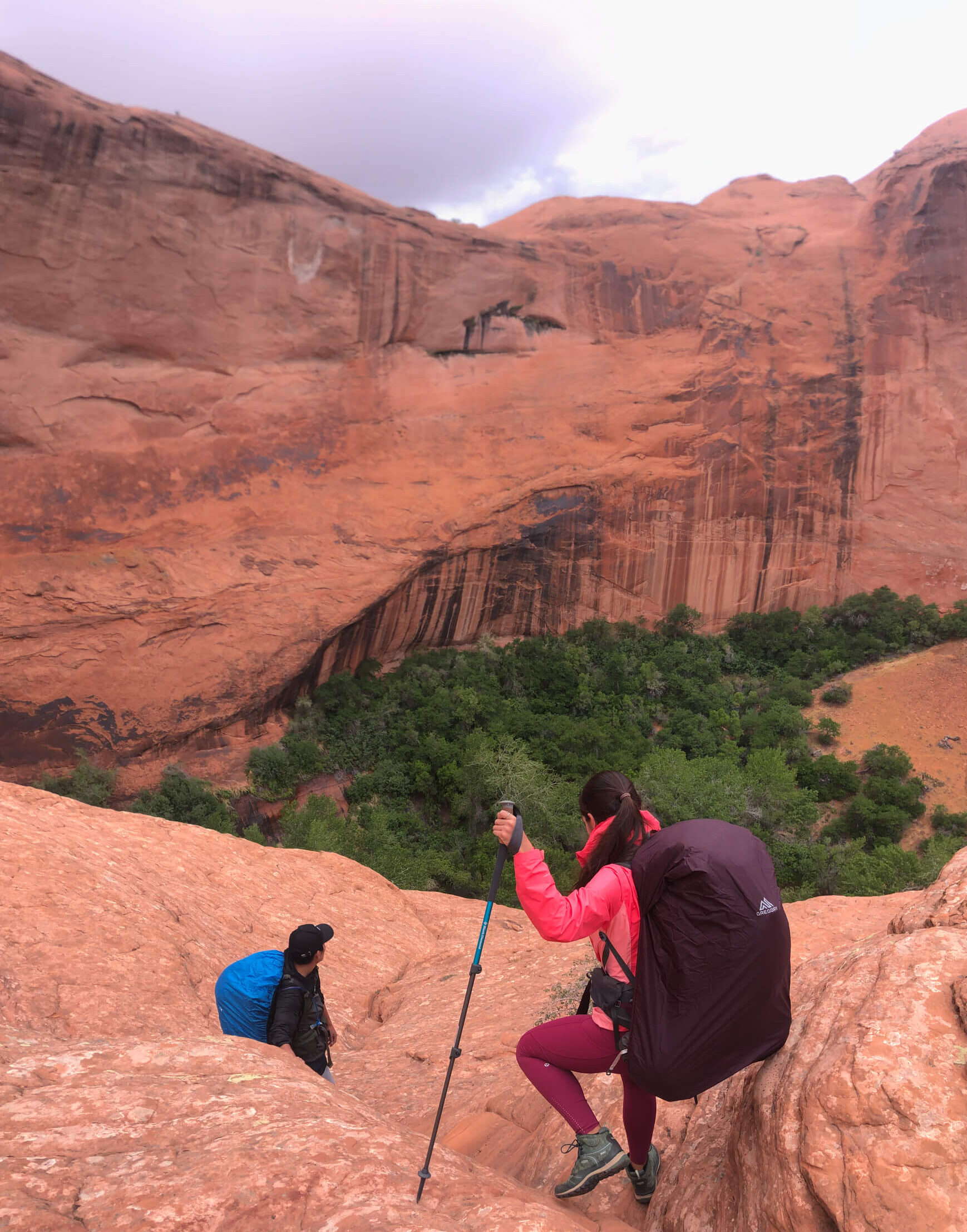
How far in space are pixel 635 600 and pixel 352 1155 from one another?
26.3 meters

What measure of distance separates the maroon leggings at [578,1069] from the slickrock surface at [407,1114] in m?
0.27

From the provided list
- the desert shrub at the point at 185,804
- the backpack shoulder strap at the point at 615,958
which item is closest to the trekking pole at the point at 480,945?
the backpack shoulder strap at the point at 615,958

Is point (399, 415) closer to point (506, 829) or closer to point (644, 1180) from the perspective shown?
point (506, 829)

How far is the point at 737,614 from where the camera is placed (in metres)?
28.7

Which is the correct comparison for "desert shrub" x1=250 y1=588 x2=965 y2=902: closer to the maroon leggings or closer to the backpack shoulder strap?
the maroon leggings

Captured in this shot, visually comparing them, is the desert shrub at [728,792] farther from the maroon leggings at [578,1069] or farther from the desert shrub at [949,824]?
the maroon leggings at [578,1069]

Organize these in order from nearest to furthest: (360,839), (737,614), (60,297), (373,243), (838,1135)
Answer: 1. (838,1135)
2. (360,839)
3. (60,297)
4. (373,243)
5. (737,614)

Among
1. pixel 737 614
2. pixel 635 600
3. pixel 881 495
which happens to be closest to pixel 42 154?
pixel 635 600

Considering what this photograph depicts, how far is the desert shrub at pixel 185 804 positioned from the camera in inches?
745

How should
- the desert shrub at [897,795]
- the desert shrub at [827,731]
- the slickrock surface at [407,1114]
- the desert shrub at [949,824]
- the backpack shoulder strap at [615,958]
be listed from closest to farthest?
the slickrock surface at [407,1114] → the backpack shoulder strap at [615,958] → the desert shrub at [949,824] → the desert shrub at [897,795] → the desert shrub at [827,731]

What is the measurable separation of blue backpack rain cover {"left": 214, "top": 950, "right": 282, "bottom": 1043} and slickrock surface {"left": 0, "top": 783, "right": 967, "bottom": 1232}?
0.39 metres

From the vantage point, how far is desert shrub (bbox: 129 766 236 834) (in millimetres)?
18922

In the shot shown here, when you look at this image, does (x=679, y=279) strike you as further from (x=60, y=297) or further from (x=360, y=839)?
(x=360, y=839)

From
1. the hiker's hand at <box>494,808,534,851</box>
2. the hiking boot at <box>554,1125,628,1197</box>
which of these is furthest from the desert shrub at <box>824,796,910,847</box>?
the hiker's hand at <box>494,808,534,851</box>
